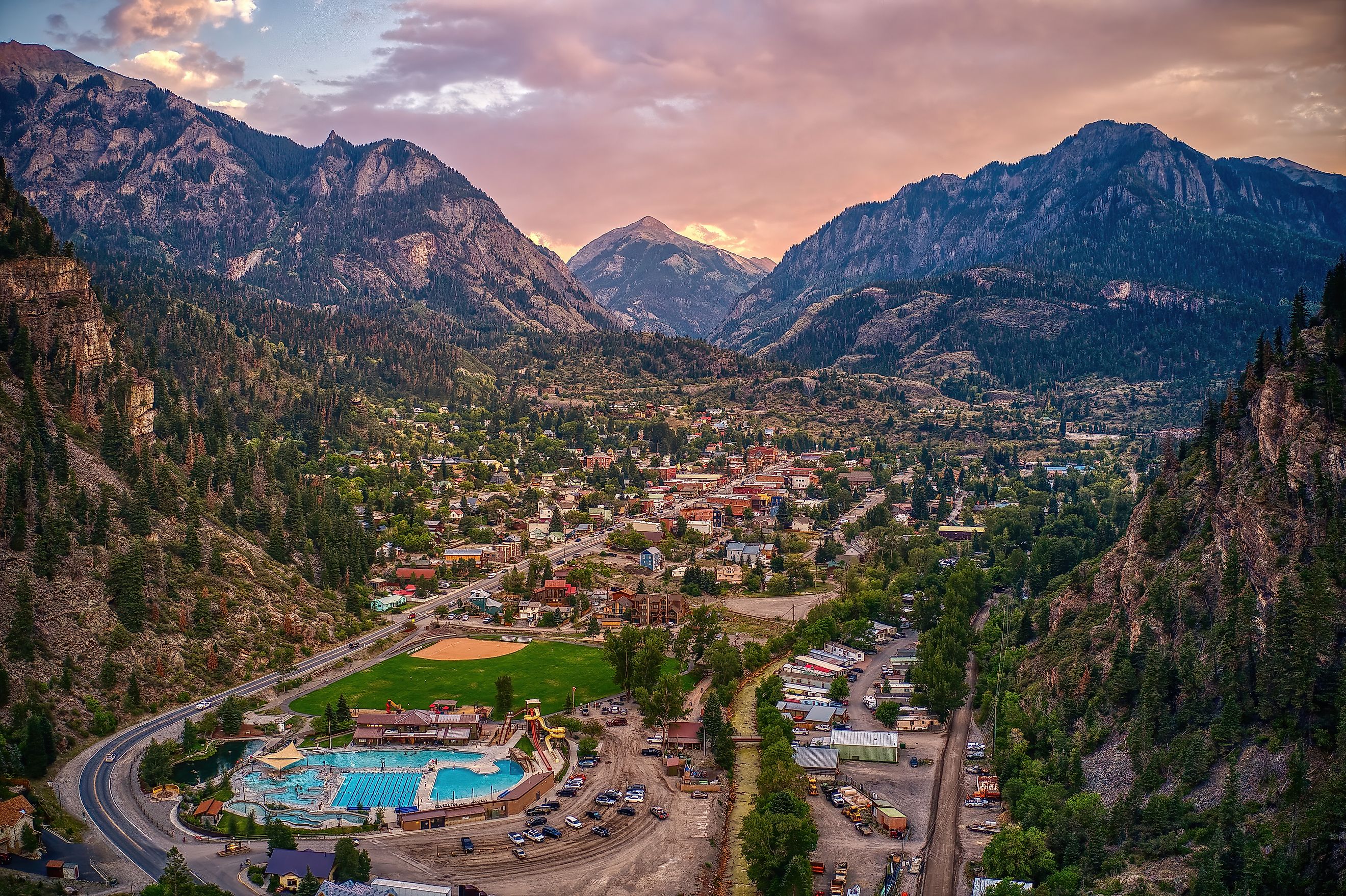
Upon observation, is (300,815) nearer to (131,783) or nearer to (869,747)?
(131,783)

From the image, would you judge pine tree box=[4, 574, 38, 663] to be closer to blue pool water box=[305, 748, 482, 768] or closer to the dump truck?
blue pool water box=[305, 748, 482, 768]

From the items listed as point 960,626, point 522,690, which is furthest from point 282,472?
point 960,626

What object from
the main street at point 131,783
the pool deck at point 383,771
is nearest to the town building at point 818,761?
the pool deck at point 383,771

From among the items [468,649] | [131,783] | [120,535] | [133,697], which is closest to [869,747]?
[468,649]

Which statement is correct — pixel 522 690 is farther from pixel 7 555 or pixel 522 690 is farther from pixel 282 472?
pixel 282 472

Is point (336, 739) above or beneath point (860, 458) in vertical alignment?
beneath

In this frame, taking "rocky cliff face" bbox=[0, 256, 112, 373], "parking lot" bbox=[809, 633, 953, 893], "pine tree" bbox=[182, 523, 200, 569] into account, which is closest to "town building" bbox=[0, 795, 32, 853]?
"pine tree" bbox=[182, 523, 200, 569]
